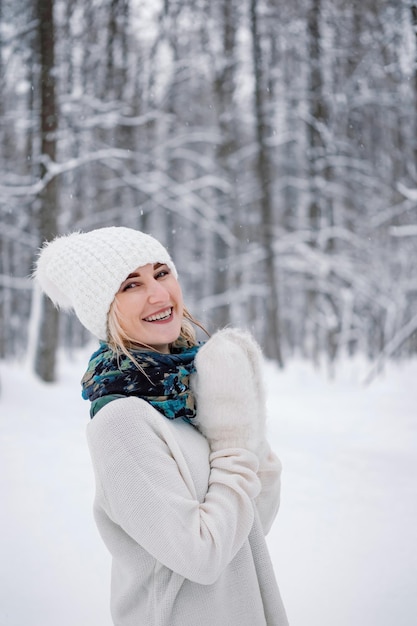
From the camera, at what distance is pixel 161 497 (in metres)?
1.27

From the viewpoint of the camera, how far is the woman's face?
1563 millimetres

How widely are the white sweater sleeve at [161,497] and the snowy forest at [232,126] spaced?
7.36m

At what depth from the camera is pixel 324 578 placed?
139 inches

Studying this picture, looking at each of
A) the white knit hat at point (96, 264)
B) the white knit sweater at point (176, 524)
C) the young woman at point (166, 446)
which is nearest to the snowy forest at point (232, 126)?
the white knit hat at point (96, 264)

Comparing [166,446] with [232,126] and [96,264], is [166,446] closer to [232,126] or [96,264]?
[96,264]

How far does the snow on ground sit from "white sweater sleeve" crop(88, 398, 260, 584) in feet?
7.14

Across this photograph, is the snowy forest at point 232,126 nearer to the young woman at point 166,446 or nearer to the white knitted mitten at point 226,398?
the young woman at point 166,446

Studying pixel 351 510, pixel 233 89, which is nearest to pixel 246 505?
pixel 351 510

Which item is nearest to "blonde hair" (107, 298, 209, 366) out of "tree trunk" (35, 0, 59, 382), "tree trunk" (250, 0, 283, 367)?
"tree trunk" (35, 0, 59, 382)

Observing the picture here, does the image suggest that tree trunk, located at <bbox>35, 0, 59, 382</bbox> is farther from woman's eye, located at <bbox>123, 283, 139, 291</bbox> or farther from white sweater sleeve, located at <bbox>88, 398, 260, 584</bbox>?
white sweater sleeve, located at <bbox>88, 398, 260, 584</bbox>

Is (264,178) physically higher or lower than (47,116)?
lower

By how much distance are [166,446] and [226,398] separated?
0.21 meters

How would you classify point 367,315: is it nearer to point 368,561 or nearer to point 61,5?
point 61,5

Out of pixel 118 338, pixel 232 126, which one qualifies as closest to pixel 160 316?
pixel 118 338
